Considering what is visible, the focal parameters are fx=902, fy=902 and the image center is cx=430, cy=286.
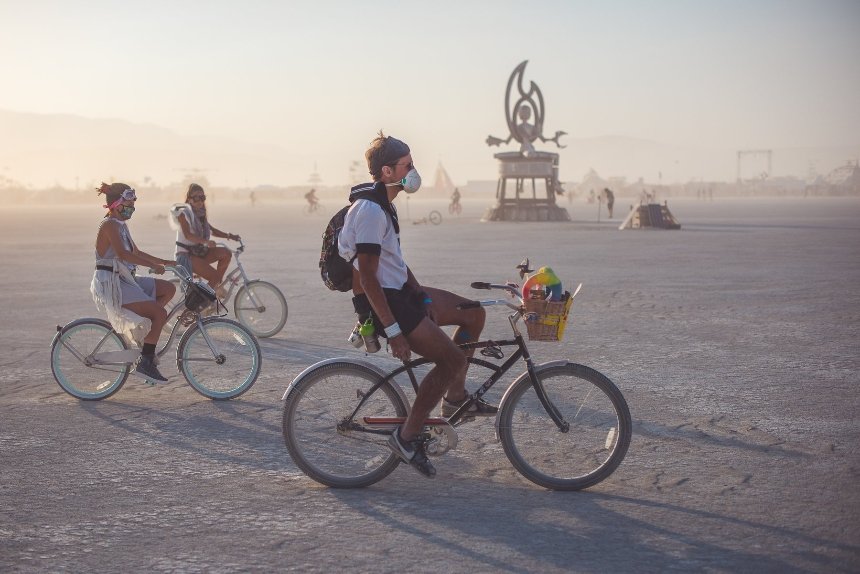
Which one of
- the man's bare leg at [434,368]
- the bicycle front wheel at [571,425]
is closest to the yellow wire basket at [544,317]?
the bicycle front wheel at [571,425]

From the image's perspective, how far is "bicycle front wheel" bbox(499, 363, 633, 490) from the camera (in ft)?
16.1

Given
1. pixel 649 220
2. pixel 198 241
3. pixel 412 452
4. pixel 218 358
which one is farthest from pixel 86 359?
pixel 649 220

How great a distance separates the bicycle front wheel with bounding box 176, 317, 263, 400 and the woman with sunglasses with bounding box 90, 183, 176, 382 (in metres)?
0.27

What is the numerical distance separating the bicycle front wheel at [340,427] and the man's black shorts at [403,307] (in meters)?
0.35

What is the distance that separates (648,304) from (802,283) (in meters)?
3.91

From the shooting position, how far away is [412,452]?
4.92 m

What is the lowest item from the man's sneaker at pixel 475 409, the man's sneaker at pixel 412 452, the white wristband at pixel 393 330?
the man's sneaker at pixel 412 452

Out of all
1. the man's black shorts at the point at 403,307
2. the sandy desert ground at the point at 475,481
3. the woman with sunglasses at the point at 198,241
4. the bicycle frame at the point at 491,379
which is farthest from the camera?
the woman with sunglasses at the point at 198,241

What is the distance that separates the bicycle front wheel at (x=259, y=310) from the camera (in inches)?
404

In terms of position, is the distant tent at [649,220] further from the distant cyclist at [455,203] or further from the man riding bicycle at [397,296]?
the man riding bicycle at [397,296]

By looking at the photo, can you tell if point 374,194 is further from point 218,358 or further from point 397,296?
point 218,358

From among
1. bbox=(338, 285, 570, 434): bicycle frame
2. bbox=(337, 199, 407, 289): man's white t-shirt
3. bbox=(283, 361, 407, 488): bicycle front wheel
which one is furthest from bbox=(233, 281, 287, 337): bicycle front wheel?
bbox=(337, 199, 407, 289): man's white t-shirt

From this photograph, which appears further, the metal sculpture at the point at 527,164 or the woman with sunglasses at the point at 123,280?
the metal sculpture at the point at 527,164

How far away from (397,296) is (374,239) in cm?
34
